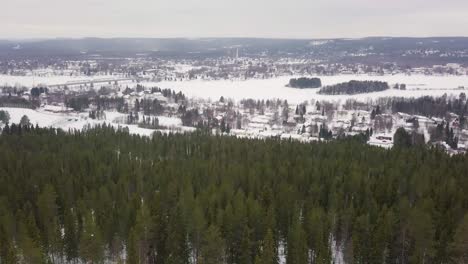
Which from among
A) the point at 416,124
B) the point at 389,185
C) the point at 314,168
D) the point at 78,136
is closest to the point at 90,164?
the point at 78,136

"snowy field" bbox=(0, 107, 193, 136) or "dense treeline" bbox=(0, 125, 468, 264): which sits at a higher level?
"dense treeline" bbox=(0, 125, 468, 264)

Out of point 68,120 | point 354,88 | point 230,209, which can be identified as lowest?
point 68,120

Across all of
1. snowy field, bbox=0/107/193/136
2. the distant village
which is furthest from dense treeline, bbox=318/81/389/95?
snowy field, bbox=0/107/193/136

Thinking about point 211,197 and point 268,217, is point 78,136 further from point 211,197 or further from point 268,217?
point 268,217

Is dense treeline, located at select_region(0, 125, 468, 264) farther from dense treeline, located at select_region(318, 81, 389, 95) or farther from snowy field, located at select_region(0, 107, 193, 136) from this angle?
dense treeline, located at select_region(318, 81, 389, 95)

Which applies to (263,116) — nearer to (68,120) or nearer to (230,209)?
(68,120)

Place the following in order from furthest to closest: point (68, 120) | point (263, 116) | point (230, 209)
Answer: point (263, 116) → point (68, 120) → point (230, 209)

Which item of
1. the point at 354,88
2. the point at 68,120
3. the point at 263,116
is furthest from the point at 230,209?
the point at 354,88

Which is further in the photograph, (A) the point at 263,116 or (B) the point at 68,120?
(A) the point at 263,116

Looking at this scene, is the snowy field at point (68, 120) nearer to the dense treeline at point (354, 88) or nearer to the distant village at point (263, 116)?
the distant village at point (263, 116)

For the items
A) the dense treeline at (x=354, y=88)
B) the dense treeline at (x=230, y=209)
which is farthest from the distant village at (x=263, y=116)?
the dense treeline at (x=230, y=209)
